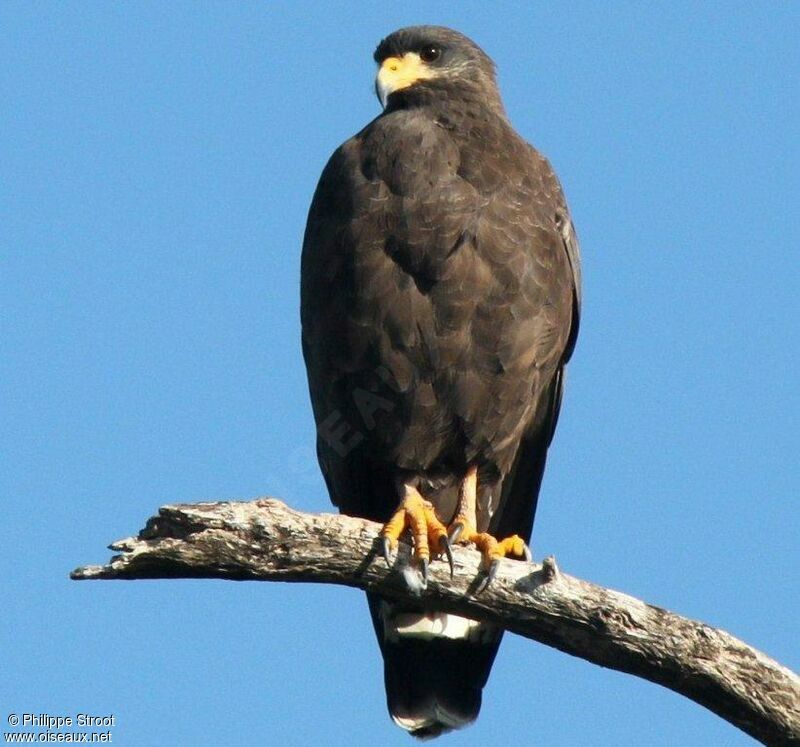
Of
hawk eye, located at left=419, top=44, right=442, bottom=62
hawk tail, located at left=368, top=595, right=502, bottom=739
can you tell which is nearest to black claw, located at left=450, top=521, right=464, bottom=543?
hawk tail, located at left=368, top=595, right=502, bottom=739

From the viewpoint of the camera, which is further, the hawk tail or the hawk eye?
the hawk eye

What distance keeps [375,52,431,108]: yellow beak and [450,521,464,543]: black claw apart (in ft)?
7.05

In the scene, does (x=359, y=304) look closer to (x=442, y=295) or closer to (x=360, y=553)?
(x=442, y=295)

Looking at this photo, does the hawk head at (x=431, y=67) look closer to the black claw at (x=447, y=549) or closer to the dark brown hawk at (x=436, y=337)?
the dark brown hawk at (x=436, y=337)

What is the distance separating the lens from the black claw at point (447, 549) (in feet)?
17.8

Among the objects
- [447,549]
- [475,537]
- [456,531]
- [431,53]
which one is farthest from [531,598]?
[431,53]

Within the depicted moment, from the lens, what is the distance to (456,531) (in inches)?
242

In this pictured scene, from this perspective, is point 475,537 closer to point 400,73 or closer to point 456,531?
point 456,531

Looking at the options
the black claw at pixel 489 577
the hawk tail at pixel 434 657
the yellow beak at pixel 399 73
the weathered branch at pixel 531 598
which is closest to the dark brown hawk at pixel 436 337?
the hawk tail at pixel 434 657

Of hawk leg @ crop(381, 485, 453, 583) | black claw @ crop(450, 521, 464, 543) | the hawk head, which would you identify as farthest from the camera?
the hawk head

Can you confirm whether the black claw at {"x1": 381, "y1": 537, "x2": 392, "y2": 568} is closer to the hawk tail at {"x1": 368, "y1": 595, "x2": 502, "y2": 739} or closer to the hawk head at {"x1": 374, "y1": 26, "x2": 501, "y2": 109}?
the hawk tail at {"x1": 368, "y1": 595, "x2": 502, "y2": 739}

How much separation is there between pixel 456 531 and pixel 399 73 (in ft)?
7.74

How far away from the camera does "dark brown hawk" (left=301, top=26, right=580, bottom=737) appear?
6.14 m

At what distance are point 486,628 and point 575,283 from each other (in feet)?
5.35
